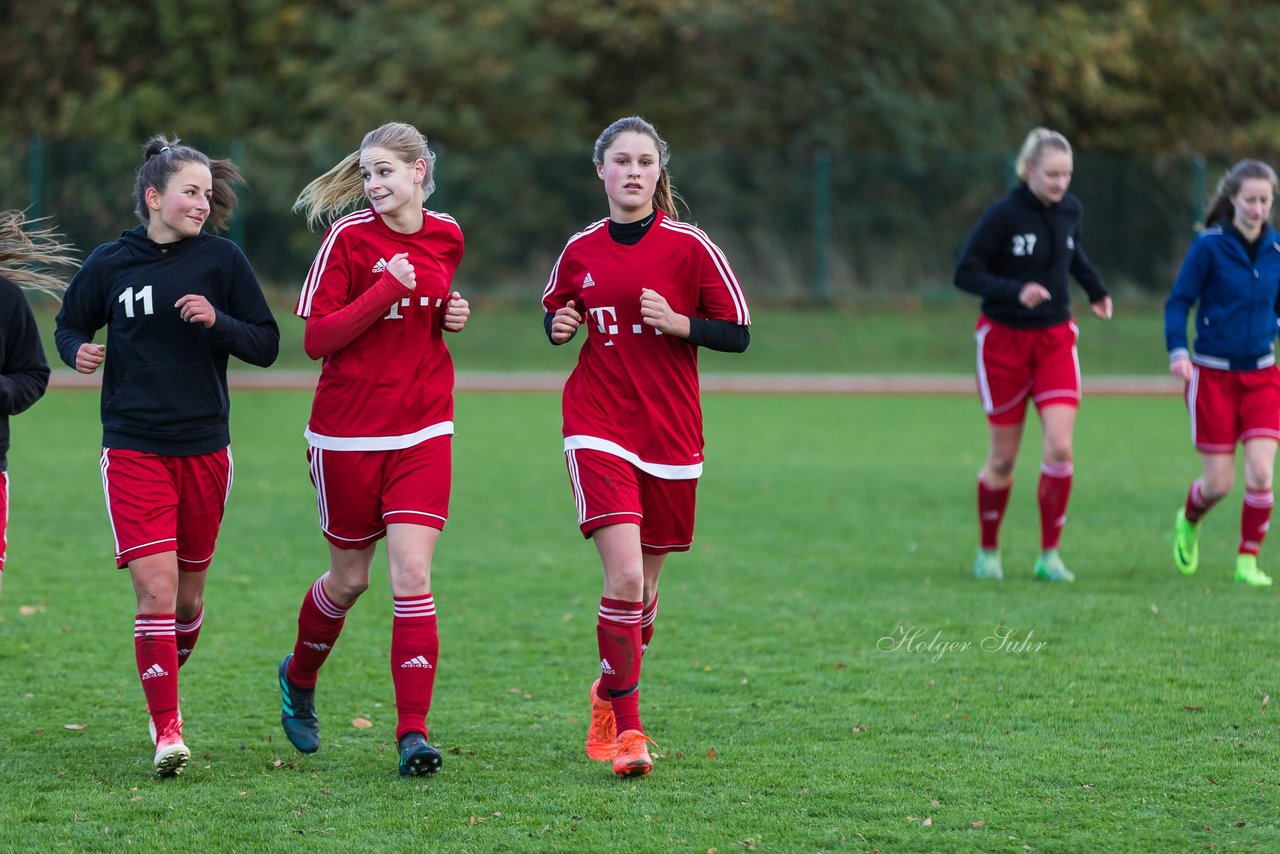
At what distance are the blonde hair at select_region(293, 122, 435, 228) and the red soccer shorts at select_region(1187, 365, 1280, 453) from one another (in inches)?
182

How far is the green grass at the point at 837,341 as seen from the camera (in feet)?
77.7

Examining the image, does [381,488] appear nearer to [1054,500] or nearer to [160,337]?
[160,337]

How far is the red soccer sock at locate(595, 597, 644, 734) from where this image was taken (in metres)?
5.26

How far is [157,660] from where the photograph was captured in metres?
5.21

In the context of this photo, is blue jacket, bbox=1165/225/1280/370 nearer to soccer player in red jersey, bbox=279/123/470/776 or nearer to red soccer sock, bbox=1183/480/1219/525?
red soccer sock, bbox=1183/480/1219/525

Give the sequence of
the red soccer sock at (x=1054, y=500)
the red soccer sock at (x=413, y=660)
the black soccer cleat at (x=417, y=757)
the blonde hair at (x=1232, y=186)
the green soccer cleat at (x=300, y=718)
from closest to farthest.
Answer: the black soccer cleat at (x=417, y=757) < the red soccer sock at (x=413, y=660) < the green soccer cleat at (x=300, y=718) < the blonde hair at (x=1232, y=186) < the red soccer sock at (x=1054, y=500)

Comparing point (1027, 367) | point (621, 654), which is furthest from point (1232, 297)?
point (621, 654)

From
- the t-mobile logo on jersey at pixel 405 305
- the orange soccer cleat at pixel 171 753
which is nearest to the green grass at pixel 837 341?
the t-mobile logo on jersey at pixel 405 305

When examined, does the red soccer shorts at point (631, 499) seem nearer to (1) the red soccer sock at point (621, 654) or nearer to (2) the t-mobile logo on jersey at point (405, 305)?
(1) the red soccer sock at point (621, 654)

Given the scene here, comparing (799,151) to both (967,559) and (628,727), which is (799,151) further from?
(628,727)

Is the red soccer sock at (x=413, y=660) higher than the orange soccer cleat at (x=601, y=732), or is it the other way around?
the red soccer sock at (x=413, y=660)

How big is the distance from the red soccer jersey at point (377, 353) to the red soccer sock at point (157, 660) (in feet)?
2.55

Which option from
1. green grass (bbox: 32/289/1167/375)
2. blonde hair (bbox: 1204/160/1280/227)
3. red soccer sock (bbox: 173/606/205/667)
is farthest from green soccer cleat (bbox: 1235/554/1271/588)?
green grass (bbox: 32/289/1167/375)

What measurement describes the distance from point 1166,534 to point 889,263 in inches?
703
